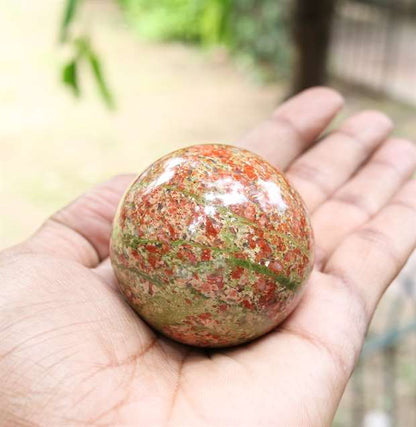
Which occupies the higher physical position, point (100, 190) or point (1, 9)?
point (100, 190)

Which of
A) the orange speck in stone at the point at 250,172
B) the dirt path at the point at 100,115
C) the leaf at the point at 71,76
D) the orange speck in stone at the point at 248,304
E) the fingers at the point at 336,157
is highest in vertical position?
the leaf at the point at 71,76

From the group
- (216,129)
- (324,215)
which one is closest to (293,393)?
(324,215)

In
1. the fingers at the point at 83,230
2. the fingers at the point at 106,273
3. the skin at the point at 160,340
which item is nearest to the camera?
the skin at the point at 160,340

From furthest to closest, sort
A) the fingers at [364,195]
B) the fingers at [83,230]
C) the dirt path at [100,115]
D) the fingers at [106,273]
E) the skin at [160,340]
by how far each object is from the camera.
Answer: the dirt path at [100,115]
the fingers at [364,195]
the fingers at [83,230]
the fingers at [106,273]
the skin at [160,340]

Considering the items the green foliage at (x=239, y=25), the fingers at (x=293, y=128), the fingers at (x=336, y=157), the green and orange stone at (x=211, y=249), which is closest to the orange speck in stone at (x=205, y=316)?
the green and orange stone at (x=211, y=249)

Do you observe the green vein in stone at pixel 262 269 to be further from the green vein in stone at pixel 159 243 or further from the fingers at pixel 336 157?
the fingers at pixel 336 157

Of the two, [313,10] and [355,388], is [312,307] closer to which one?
[355,388]

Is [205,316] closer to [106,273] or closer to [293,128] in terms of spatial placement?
[106,273]
